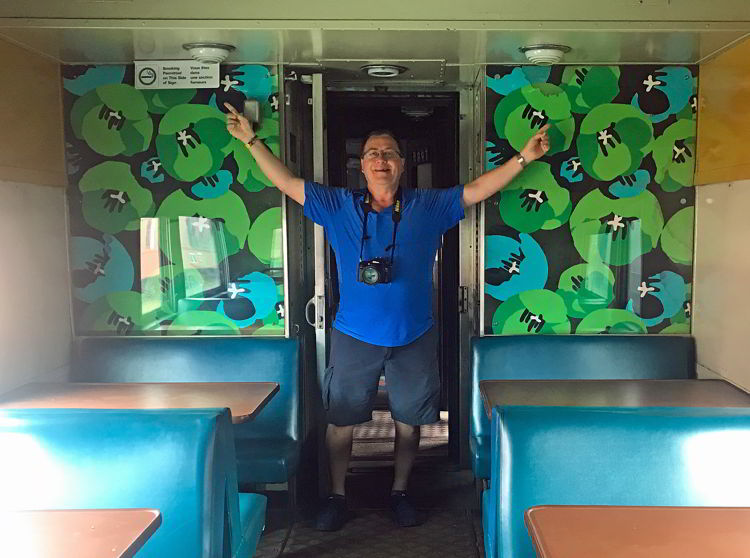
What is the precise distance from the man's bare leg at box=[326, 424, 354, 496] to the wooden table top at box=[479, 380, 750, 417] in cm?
89

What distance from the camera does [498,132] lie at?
136 inches

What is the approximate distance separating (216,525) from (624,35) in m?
2.30

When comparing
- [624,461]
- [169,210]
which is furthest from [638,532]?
[169,210]

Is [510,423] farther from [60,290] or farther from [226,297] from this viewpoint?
[60,290]

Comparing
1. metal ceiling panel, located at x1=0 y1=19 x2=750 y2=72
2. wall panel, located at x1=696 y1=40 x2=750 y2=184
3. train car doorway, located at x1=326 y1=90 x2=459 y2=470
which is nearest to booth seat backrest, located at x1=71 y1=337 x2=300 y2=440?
train car doorway, located at x1=326 y1=90 x2=459 y2=470

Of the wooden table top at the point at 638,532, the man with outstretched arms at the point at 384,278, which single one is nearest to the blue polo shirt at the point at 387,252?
the man with outstretched arms at the point at 384,278

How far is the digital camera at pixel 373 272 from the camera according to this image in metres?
3.20

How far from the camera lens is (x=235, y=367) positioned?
3225 millimetres

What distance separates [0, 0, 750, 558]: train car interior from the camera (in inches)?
114

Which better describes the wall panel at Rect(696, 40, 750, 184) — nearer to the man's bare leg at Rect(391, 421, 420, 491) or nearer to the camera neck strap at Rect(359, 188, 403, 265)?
the camera neck strap at Rect(359, 188, 403, 265)

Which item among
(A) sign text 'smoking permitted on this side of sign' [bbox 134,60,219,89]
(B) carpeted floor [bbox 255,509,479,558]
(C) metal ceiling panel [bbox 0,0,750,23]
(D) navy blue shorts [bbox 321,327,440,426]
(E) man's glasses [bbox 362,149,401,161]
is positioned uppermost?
(C) metal ceiling panel [bbox 0,0,750,23]

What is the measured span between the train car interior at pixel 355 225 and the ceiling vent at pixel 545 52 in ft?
0.11

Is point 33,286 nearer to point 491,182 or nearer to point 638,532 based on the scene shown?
point 491,182

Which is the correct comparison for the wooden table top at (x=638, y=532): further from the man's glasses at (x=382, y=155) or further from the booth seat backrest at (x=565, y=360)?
the man's glasses at (x=382, y=155)
